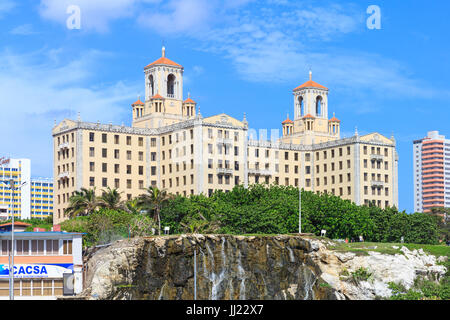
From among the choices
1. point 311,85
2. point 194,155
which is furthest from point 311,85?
point 194,155

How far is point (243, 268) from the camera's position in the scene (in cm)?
12019

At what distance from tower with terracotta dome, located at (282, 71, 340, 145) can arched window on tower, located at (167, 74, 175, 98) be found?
29.3 metres

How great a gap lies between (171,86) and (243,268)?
200ft

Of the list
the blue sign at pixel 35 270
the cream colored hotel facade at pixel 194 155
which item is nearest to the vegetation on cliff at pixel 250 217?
the cream colored hotel facade at pixel 194 155

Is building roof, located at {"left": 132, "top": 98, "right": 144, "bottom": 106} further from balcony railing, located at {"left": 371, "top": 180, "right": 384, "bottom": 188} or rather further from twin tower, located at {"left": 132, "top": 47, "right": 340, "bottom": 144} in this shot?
balcony railing, located at {"left": 371, "top": 180, "right": 384, "bottom": 188}

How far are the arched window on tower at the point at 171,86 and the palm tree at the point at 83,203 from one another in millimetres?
34474

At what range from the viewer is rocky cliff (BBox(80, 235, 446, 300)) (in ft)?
369

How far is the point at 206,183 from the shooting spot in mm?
153875

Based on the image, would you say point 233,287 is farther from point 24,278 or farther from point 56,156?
point 56,156

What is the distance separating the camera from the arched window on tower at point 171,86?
17038 cm

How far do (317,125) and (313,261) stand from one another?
67609 mm

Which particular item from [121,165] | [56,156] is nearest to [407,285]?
[121,165]

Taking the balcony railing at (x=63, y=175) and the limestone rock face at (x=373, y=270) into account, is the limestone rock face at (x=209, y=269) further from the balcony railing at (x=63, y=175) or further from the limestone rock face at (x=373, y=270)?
the balcony railing at (x=63, y=175)

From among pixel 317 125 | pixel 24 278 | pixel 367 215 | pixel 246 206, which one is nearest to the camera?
pixel 24 278
